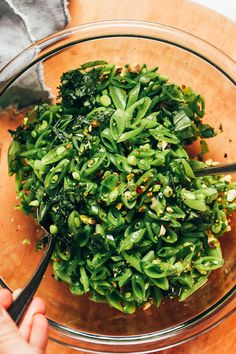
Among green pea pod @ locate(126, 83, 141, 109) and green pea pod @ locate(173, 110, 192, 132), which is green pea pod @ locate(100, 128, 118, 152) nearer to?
green pea pod @ locate(126, 83, 141, 109)

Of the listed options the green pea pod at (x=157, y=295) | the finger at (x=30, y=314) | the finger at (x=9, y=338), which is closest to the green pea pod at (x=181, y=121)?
the green pea pod at (x=157, y=295)

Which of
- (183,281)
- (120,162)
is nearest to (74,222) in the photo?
(120,162)

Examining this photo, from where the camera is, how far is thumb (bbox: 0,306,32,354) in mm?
1477

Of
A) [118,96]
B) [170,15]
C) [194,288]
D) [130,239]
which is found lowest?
[194,288]

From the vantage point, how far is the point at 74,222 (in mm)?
1969

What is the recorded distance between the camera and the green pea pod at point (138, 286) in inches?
79.8

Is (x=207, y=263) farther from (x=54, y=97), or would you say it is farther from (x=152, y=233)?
(x=54, y=97)

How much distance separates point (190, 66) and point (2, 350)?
1.50 m

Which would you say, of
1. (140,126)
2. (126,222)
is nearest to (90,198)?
(126,222)

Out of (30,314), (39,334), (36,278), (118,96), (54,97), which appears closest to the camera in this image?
(39,334)

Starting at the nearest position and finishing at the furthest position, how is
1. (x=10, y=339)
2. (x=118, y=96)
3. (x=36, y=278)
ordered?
1. (x=10, y=339)
2. (x=36, y=278)
3. (x=118, y=96)

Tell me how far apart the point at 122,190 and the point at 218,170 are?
1.30 feet

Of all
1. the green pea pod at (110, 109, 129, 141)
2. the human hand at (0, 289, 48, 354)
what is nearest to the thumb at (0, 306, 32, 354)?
the human hand at (0, 289, 48, 354)

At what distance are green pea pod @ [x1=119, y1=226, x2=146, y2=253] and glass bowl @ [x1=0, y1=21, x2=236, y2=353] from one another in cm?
44
